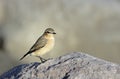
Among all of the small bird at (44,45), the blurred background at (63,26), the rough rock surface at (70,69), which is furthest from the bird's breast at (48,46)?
the blurred background at (63,26)

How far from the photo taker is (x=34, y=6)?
25859mm

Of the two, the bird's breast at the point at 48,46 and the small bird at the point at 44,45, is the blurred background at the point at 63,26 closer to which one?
the small bird at the point at 44,45

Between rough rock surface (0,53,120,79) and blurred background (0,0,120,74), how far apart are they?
10.9 metres

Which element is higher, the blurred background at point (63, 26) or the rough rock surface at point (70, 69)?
the rough rock surface at point (70, 69)

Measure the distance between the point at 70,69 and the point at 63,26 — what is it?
12685 mm

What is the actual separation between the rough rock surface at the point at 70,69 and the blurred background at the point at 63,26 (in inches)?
428

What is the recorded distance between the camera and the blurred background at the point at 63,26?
81.5 feet

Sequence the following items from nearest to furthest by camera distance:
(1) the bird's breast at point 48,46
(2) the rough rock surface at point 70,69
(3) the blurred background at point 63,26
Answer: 1. (2) the rough rock surface at point 70,69
2. (1) the bird's breast at point 48,46
3. (3) the blurred background at point 63,26

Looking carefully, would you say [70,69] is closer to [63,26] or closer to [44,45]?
[44,45]

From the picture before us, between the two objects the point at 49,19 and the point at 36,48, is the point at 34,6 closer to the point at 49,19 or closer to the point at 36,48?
the point at 49,19

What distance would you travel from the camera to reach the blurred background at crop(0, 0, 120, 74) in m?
24.8

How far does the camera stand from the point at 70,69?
1277 cm

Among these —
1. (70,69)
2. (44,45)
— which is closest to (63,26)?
(44,45)

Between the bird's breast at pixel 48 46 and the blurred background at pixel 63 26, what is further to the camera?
the blurred background at pixel 63 26
